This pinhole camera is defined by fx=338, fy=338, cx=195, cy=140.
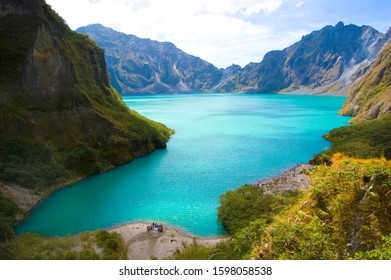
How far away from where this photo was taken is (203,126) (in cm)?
14250

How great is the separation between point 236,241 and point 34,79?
199ft

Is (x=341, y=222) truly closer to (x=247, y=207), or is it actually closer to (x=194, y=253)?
(x=194, y=253)

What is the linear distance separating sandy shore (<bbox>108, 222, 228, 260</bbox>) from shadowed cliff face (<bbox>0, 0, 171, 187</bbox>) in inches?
995

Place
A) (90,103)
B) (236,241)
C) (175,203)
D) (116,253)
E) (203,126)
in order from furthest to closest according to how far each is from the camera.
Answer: (203,126)
(90,103)
(175,203)
(116,253)
(236,241)

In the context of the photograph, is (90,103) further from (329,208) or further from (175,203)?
(329,208)

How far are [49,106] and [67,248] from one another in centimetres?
4467

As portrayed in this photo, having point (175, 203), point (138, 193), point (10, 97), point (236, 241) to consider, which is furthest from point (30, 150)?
point (236, 241)

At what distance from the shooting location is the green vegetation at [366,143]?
67750 millimetres

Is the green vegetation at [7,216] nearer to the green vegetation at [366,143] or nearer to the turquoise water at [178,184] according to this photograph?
the turquoise water at [178,184]

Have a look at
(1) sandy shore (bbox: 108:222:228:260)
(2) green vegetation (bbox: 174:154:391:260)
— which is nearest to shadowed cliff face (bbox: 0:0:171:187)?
Answer: (1) sandy shore (bbox: 108:222:228:260)

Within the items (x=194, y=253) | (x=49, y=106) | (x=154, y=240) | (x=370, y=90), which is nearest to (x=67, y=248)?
(x=154, y=240)

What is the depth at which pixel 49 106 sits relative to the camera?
237 ft

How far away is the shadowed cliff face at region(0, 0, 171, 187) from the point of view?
6429 centimetres

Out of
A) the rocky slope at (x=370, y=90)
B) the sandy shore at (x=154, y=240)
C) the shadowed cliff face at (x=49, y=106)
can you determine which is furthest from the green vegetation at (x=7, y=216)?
the rocky slope at (x=370, y=90)
